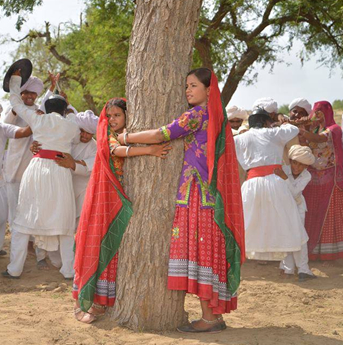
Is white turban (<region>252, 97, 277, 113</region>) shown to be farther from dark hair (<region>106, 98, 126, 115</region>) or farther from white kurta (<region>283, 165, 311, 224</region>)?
dark hair (<region>106, 98, 126, 115</region>)

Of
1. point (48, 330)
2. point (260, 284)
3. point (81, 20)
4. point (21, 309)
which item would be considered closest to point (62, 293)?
point (21, 309)

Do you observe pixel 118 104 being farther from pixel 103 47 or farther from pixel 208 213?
pixel 103 47

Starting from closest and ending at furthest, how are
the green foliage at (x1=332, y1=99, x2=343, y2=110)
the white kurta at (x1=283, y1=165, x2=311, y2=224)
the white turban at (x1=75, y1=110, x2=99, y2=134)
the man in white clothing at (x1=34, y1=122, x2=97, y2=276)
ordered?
the white turban at (x1=75, y1=110, x2=99, y2=134), the man in white clothing at (x1=34, y1=122, x2=97, y2=276), the white kurta at (x1=283, y1=165, x2=311, y2=224), the green foliage at (x1=332, y1=99, x2=343, y2=110)

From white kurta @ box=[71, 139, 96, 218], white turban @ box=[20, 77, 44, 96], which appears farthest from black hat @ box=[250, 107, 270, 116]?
white turban @ box=[20, 77, 44, 96]

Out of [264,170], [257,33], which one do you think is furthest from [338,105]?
[264,170]

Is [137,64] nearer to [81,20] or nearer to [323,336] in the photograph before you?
[323,336]

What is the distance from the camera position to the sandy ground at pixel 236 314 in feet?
14.5

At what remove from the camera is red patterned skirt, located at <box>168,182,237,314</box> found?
4465 mm

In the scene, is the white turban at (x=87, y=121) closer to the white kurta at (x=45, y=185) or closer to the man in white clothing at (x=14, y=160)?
the white kurta at (x=45, y=185)

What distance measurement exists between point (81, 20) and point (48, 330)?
1599cm

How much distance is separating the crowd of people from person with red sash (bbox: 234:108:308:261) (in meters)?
0.01

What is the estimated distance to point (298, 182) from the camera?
24.4 feet

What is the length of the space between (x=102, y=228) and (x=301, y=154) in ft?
11.3

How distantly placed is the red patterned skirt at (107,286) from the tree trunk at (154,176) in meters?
0.08
